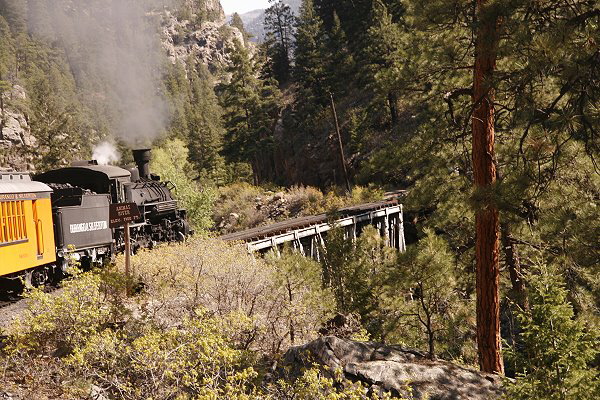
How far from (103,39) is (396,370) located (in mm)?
151738

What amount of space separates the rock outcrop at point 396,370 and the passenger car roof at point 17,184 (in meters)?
7.04

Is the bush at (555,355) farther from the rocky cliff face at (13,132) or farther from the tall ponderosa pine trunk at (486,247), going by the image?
the rocky cliff face at (13,132)

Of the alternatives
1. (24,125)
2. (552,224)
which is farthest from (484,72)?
(24,125)

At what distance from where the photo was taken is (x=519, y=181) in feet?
21.4

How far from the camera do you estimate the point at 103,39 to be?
139000 millimetres

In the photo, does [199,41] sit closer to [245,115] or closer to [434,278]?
[245,115]

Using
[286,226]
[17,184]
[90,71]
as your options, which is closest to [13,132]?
[90,71]

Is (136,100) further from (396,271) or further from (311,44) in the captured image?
(396,271)

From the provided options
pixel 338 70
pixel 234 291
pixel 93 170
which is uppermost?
pixel 338 70

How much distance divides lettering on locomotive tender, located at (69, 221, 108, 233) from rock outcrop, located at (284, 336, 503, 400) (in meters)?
7.97

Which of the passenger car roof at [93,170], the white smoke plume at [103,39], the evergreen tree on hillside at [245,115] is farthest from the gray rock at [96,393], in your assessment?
the white smoke plume at [103,39]

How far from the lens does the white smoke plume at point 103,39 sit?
106 m

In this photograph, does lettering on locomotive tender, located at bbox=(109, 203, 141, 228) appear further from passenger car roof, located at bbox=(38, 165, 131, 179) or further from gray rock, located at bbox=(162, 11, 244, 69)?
gray rock, located at bbox=(162, 11, 244, 69)

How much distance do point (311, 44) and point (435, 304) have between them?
39915 millimetres
